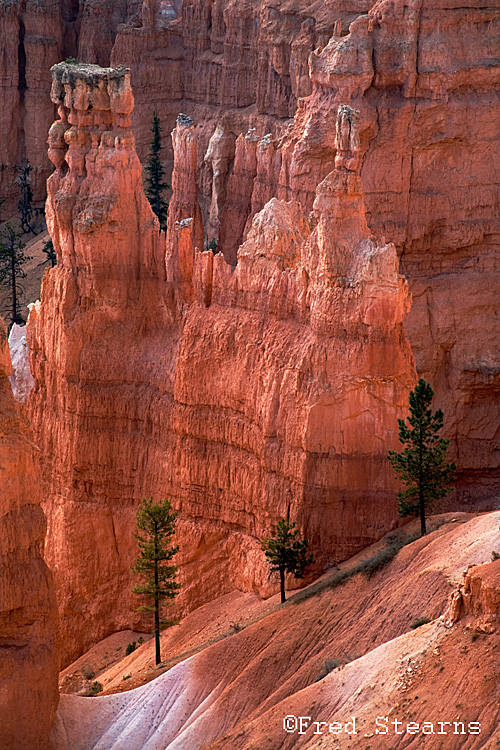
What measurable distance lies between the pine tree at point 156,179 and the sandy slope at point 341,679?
117ft

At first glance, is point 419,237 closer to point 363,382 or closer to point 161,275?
point 161,275

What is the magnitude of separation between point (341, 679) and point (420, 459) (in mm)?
7953

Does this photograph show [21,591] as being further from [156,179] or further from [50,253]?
[156,179]

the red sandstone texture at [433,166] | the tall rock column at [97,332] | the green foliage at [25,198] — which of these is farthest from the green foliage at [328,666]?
the green foliage at [25,198]

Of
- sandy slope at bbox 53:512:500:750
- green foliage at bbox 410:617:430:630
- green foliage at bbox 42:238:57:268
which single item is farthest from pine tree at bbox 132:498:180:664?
green foliage at bbox 42:238:57:268

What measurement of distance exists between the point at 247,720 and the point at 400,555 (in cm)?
601

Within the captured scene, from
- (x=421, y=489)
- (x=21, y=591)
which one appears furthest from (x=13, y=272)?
(x=21, y=591)

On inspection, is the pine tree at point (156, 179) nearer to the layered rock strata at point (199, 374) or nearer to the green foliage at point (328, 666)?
the layered rock strata at point (199, 374)

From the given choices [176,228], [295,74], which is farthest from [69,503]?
[295,74]

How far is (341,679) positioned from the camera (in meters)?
34.0

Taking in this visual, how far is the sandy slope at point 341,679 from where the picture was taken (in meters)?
30.6

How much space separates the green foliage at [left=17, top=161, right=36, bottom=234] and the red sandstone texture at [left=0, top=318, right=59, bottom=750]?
51282mm

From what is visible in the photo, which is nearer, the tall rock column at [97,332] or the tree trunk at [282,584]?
the tree trunk at [282,584]

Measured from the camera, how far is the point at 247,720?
118ft
